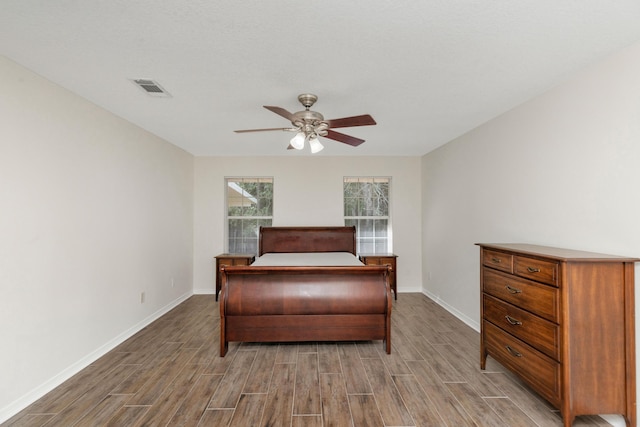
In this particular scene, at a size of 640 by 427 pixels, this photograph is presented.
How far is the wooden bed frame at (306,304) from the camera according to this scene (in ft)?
9.85

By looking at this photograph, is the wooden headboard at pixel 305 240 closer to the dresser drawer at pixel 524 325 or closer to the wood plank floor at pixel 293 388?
the wood plank floor at pixel 293 388

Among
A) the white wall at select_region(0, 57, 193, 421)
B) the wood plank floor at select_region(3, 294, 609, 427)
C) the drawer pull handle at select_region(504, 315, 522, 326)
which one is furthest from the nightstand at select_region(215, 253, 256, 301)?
the drawer pull handle at select_region(504, 315, 522, 326)

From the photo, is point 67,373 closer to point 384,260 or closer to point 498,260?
point 498,260

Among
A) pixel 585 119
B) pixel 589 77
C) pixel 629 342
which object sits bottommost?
pixel 629 342

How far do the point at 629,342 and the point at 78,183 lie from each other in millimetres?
4251

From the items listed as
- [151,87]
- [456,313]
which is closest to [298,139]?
[151,87]

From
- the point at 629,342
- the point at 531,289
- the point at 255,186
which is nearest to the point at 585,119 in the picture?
the point at 531,289

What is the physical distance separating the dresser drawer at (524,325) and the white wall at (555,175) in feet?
1.66

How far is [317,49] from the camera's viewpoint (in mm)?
1970

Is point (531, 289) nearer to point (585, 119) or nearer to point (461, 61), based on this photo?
point (585, 119)

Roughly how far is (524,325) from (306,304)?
179 cm

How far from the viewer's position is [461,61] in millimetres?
2133

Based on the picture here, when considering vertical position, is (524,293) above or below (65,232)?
below

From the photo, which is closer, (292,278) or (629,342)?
(629,342)
